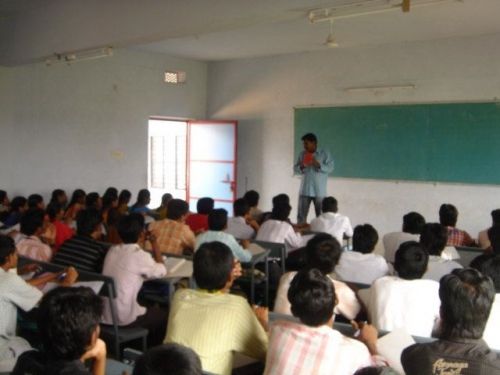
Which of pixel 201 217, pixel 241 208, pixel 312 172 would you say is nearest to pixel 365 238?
pixel 241 208

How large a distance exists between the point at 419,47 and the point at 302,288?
6.40 m

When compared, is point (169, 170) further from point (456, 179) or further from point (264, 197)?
point (456, 179)

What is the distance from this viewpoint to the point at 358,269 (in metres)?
3.45

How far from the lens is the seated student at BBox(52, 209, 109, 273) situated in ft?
11.8

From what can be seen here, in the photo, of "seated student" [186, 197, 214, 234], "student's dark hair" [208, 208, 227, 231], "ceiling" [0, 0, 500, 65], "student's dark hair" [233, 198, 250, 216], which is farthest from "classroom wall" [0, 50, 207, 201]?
"student's dark hair" [208, 208, 227, 231]

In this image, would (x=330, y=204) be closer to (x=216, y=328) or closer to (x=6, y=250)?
(x=6, y=250)

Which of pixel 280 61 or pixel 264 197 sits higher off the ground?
pixel 280 61

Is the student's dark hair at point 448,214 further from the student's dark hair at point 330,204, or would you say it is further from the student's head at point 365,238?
the student's head at point 365,238

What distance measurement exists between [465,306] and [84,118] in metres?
7.15

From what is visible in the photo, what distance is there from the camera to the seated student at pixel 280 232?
4723 millimetres

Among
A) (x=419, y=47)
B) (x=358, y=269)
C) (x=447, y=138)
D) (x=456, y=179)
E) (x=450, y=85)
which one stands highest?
(x=419, y=47)

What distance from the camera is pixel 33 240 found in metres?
3.89

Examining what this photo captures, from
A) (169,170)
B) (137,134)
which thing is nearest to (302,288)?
(137,134)

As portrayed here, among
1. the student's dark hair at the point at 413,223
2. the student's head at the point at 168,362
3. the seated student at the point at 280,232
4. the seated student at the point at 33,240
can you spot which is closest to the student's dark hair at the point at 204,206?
the seated student at the point at 280,232
